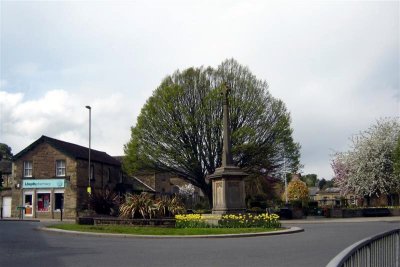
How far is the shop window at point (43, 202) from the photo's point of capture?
1777 inches

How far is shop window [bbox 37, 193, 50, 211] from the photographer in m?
45.1

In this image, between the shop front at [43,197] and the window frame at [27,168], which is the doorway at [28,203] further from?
the window frame at [27,168]

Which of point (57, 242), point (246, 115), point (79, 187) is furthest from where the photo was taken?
point (79, 187)

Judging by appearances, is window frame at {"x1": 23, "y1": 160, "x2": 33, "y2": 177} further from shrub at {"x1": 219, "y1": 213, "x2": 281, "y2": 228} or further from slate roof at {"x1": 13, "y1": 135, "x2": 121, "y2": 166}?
shrub at {"x1": 219, "y1": 213, "x2": 281, "y2": 228}

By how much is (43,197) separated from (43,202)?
47 cm

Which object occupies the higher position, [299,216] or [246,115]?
[246,115]

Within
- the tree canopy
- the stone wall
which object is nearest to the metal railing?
the tree canopy

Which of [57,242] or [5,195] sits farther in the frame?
[5,195]

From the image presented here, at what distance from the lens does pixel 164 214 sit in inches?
986

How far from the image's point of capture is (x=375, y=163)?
48094 millimetres

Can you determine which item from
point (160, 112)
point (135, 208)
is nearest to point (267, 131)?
point (160, 112)

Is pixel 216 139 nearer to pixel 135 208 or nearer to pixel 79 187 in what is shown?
pixel 79 187

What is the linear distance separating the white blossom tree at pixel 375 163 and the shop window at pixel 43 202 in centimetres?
3056

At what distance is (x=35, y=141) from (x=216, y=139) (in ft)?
58.9
